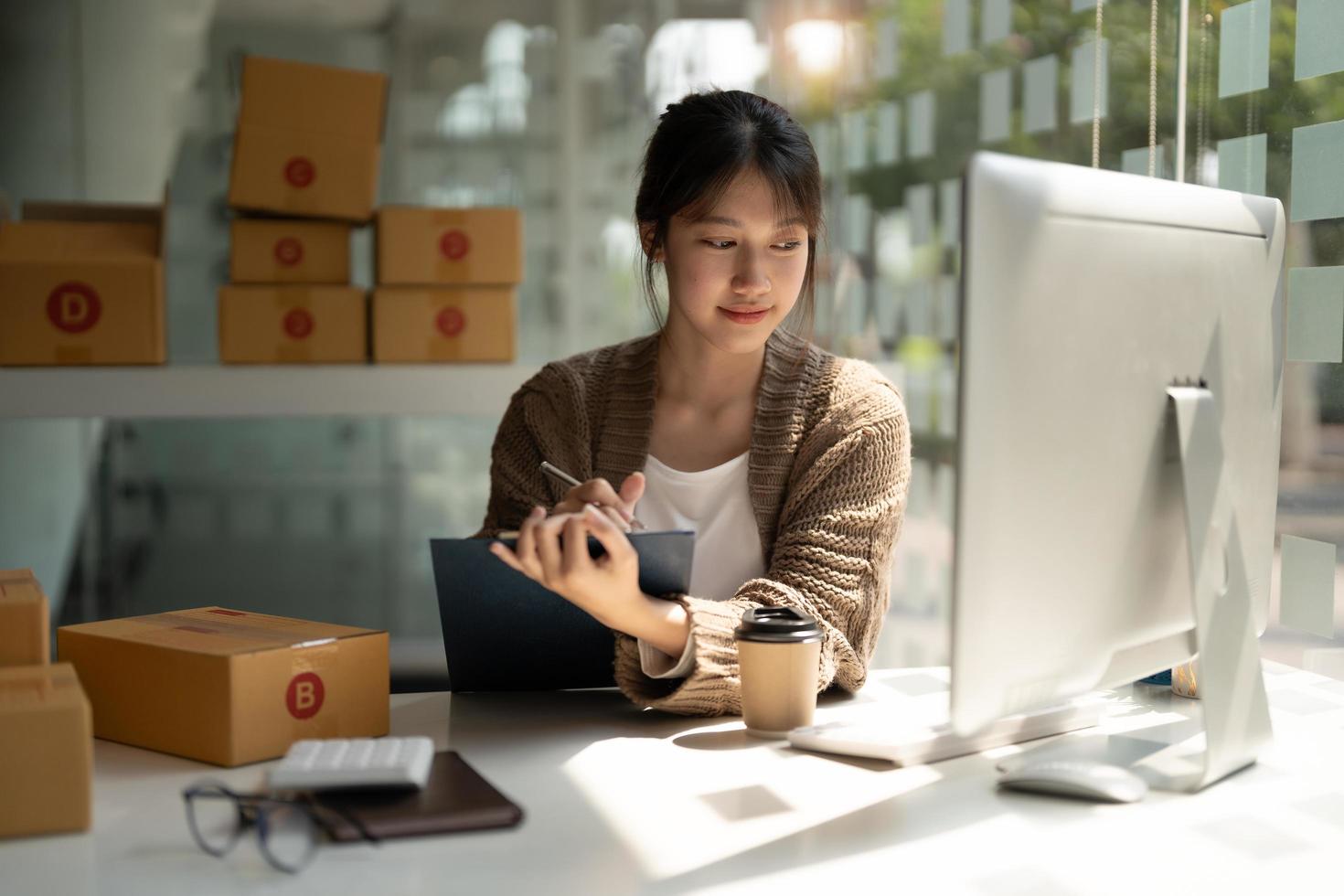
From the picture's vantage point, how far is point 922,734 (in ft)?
3.74

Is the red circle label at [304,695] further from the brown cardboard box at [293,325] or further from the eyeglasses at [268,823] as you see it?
the brown cardboard box at [293,325]

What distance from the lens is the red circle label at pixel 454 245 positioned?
267 cm

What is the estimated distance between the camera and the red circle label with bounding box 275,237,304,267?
8.65ft

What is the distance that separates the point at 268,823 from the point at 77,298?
1.95 metres

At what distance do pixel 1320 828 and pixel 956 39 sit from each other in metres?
2.38

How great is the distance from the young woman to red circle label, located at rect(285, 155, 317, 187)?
1.16m

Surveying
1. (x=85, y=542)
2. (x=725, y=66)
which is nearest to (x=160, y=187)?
(x=85, y=542)

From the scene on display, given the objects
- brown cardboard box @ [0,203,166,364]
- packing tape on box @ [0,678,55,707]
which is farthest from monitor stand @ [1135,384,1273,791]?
brown cardboard box @ [0,203,166,364]

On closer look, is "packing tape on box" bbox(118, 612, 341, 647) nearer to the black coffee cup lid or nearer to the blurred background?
the black coffee cup lid

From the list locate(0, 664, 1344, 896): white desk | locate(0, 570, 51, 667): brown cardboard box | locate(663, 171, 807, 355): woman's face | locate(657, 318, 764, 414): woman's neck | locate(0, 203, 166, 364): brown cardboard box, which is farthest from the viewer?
locate(0, 203, 166, 364): brown cardboard box

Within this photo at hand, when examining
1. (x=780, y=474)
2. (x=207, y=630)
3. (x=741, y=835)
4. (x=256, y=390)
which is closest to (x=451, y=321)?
(x=256, y=390)

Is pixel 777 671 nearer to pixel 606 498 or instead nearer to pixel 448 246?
pixel 606 498

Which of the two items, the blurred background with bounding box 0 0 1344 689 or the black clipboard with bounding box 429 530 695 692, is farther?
the blurred background with bounding box 0 0 1344 689

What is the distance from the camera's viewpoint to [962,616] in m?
0.86
